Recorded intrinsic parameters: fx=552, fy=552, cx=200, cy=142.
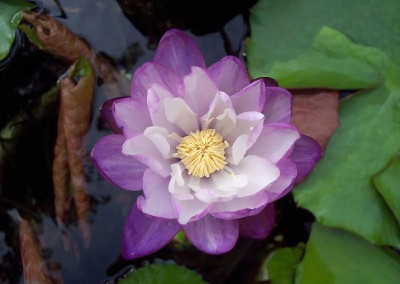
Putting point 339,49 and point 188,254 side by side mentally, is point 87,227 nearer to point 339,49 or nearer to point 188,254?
point 188,254

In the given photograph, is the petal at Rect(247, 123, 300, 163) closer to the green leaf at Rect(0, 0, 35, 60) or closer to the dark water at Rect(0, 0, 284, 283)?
the dark water at Rect(0, 0, 284, 283)

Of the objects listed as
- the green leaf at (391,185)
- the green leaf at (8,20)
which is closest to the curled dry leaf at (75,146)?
the green leaf at (8,20)

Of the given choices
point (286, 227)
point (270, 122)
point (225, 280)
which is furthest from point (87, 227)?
point (270, 122)

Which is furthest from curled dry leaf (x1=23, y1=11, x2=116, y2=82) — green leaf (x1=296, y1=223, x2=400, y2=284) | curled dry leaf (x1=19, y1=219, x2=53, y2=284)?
green leaf (x1=296, y1=223, x2=400, y2=284)

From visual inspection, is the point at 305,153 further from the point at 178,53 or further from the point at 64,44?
the point at 64,44

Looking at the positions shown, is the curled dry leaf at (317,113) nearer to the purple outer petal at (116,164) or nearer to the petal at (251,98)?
the petal at (251,98)
